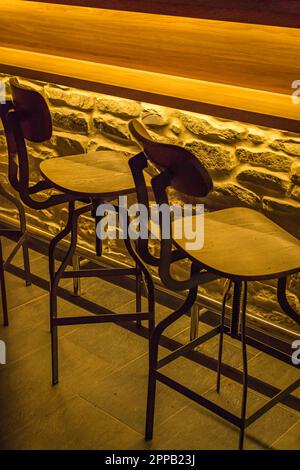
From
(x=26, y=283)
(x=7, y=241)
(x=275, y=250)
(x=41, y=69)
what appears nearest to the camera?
(x=275, y=250)

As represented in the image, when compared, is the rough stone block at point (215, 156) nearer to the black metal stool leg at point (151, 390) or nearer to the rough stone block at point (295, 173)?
the rough stone block at point (295, 173)

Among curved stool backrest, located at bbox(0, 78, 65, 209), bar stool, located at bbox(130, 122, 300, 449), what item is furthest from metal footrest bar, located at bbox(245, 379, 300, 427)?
curved stool backrest, located at bbox(0, 78, 65, 209)

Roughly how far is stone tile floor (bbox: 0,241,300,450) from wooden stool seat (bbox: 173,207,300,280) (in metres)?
0.71

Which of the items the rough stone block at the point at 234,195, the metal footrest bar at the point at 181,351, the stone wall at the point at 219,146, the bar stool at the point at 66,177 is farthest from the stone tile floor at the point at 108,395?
the rough stone block at the point at 234,195

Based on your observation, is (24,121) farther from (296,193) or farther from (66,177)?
(296,193)

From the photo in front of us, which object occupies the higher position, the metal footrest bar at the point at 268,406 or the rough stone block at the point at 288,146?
the rough stone block at the point at 288,146

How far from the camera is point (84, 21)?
3.35m

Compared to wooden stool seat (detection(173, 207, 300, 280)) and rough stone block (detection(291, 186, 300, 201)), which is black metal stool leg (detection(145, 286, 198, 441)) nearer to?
wooden stool seat (detection(173, 207, 300, 280))

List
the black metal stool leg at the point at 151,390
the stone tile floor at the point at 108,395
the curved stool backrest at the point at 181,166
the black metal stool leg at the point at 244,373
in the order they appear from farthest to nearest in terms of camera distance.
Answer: the stone tile floor at the point at 108,395 → the black metal stool leg at the point at 151,390 → the black metal stool leg at the point at 244,373 → the curved stool backrest at the point at 181,166

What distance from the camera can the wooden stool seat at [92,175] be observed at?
2.59 meters

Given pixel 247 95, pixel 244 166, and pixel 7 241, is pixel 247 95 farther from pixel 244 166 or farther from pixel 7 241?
pixel 7 241

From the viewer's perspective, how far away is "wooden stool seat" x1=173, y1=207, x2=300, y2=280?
2.13 meters

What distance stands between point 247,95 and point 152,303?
2.85 feet

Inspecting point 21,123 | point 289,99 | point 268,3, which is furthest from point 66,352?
point 268,3
